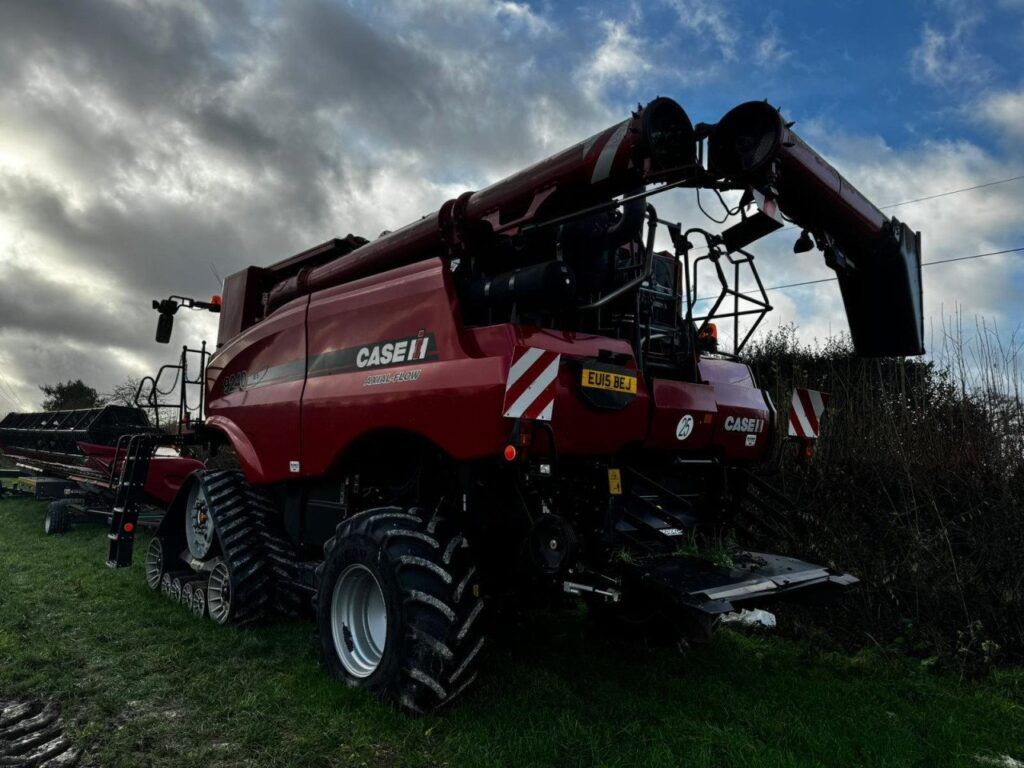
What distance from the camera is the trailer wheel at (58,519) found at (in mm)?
10062

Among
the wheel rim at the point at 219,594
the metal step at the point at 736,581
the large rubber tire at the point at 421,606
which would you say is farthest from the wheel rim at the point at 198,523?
the metal step at the point at 736,581

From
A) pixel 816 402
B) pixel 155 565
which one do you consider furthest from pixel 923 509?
pixel 155 565

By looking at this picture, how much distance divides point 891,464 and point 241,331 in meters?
5.89

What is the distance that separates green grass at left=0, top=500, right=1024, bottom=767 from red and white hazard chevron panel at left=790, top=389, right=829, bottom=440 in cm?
154

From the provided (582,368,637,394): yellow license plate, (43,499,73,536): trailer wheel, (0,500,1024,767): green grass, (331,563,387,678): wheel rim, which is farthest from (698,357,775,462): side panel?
(43,499,73,536): trailer wheel

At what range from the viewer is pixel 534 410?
3543 millimetres

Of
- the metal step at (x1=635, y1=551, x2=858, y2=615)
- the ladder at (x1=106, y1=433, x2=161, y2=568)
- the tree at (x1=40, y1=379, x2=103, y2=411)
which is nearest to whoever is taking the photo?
the metal step at (x1=635, y1=551, x2=858, y2=615)

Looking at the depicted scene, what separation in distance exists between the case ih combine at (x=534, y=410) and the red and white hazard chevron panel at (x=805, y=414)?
0.91 ft

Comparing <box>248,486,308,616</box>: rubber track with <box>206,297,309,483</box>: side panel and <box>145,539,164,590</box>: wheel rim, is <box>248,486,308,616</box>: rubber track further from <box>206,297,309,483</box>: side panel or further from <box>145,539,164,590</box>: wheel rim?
<box>145,539,164,590</box>: wheel rim

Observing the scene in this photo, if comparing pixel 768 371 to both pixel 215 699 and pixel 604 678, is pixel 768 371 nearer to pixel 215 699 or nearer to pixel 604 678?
pixel 604 678

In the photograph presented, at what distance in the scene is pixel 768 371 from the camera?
8719 mm

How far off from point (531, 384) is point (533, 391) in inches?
1.4

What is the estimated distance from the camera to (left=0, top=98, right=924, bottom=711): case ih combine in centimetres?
357

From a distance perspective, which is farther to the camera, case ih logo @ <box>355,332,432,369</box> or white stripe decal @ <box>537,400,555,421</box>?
case ih logo @ <box>355,332,432,369</box>
